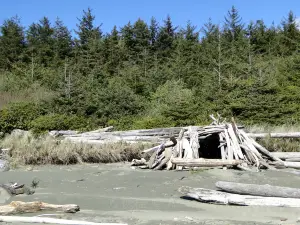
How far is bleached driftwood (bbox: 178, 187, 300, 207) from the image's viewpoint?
6607mm

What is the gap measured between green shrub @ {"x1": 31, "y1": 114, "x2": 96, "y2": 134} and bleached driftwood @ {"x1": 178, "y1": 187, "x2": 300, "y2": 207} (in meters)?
13.1

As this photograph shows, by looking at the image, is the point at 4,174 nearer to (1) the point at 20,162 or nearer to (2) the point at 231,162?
(1) the point at 20,162

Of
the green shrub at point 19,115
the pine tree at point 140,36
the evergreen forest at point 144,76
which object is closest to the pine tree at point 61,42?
the evergreen forest at point 144,76

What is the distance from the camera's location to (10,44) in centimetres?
4100

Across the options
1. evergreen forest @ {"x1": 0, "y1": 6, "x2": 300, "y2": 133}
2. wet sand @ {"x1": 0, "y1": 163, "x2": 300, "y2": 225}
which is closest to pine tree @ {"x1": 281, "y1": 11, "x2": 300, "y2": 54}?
evergreen forest @ {"x1": 0, "y1": 6, "x2": 300, "y2": 133}

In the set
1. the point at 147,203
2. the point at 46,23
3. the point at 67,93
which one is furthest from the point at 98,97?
the point at 46,23

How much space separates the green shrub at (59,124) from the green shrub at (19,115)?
2.02 ft

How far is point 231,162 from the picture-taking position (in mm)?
11266

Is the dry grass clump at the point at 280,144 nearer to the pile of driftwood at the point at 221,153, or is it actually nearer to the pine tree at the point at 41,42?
the pile of driftwood at the point at 221,153

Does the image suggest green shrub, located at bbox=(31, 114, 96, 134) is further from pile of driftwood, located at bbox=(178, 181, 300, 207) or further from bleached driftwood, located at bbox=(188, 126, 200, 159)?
pile of driftwood, located at bbox=(178, 181, 300, 207)

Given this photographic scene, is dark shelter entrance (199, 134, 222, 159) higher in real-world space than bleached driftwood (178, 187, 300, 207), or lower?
higher

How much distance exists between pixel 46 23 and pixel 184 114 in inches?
1251

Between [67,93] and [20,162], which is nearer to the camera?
[20,162]

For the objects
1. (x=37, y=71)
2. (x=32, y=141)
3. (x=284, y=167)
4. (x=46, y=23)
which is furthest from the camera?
(x=46, y=23)
